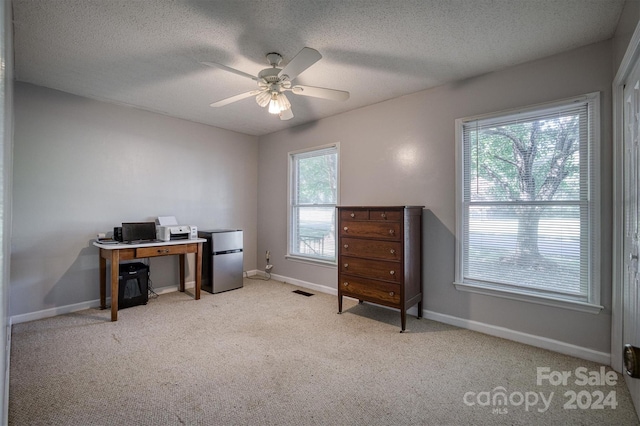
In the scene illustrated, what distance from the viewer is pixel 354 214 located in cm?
327

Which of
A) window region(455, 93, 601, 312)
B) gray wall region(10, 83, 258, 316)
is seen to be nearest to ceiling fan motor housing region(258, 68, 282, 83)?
window region(455, 93, 601, 312)

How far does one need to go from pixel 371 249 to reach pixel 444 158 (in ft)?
4.03

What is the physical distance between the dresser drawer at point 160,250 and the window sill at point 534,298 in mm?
3186

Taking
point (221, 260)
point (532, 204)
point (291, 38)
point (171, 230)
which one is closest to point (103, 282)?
point (171, 230)

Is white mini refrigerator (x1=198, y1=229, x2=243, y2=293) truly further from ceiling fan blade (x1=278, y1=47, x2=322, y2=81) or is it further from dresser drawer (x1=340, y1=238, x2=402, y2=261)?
ceiling fan blade (x1=278, y1=47, x2=322, y2=81)

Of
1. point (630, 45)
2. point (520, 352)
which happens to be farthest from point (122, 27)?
point (520, 352)

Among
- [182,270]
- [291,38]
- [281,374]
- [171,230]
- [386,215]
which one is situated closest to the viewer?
[281,374]

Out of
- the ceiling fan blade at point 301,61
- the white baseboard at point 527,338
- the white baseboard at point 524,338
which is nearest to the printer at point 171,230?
the ceiling fan blade at point 301,61

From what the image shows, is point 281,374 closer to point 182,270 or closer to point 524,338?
point 524,338

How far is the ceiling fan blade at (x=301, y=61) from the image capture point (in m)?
2.02

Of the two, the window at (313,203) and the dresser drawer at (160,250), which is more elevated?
the window at (313,203)

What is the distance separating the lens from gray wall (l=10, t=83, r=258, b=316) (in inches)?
123

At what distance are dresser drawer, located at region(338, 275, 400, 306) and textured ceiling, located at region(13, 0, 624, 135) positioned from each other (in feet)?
6.85

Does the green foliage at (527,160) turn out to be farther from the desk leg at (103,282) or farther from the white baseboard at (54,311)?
the white baseboard at (54,311)
